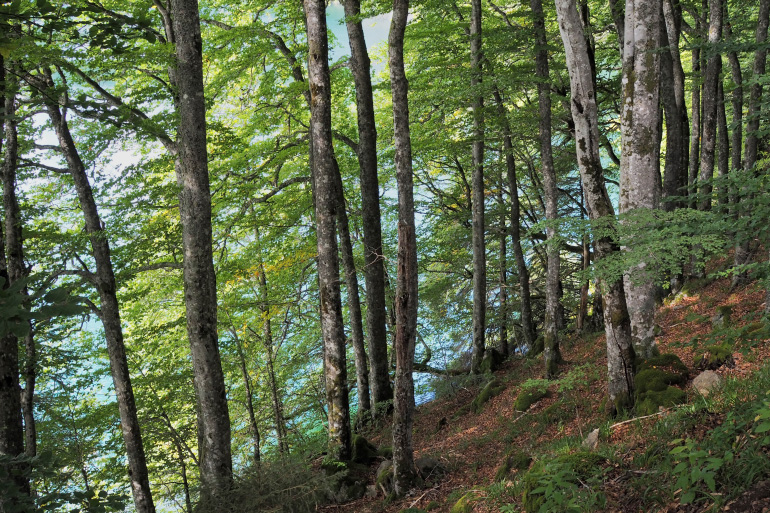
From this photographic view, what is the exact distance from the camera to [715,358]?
6.49 m

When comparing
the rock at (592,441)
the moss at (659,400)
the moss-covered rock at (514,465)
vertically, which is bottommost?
the moss-covered rock at (514,465)

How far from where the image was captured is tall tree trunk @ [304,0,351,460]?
8164mm

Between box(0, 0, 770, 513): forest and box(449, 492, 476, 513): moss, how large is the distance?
1084 millimetres

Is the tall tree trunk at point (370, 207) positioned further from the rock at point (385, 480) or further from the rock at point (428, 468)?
the rock at point (428, 468)

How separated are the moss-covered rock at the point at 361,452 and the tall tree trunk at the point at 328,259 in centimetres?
19

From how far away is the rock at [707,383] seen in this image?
210 inches

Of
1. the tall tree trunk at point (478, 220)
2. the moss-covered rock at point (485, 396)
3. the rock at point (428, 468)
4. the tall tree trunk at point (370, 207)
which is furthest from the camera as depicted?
the tall tree trunk at point (478, 220)

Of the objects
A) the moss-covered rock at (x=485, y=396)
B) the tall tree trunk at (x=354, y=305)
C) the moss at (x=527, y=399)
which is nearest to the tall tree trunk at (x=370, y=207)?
the tall tree trunk at (x=354, y=305)

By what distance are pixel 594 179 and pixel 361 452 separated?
18.1ft

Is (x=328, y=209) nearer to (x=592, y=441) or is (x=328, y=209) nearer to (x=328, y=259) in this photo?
(x=328, y=259)

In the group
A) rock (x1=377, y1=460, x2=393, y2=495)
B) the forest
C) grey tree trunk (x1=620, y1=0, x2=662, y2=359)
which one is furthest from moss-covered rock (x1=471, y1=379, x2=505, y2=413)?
grey tree trunk (x1=620, y1=0, x2=662, y2=359)

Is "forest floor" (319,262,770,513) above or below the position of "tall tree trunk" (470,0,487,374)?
below

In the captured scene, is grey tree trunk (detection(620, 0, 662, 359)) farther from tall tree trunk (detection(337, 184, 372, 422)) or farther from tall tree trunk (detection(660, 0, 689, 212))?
tall tree trunk (detection(337, 184, 372, 422))

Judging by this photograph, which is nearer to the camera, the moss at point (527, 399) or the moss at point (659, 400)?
the moss at point (659, 400)
